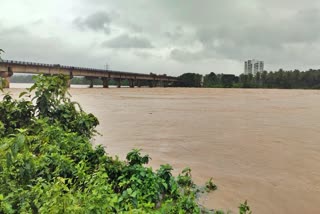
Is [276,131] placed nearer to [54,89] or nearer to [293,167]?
[293,167]

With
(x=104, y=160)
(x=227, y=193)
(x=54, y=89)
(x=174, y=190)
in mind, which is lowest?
(x=227, y=193)

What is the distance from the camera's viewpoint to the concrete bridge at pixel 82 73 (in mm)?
39156

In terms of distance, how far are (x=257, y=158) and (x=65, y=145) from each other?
13.1 ft

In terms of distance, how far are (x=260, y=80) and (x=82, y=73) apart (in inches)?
2211

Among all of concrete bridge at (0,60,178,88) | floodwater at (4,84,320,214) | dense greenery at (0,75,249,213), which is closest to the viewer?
dense greenery at (0,75,249,213)

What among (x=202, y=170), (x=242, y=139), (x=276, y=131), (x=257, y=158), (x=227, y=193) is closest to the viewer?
(x=227, y=193)

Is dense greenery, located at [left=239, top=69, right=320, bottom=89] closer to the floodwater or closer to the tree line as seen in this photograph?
the tree line

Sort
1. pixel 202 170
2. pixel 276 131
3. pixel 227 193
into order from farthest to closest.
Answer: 1. pixel 276 131
2. pixel 202 170
3. pixel 227 193

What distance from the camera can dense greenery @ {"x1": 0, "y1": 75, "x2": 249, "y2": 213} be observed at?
229cm

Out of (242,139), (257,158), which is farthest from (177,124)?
(257,158)

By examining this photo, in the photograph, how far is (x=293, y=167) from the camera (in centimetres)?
533

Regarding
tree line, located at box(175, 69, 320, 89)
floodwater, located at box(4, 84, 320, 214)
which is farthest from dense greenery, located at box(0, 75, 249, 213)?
tree line, located at box(175, 69, 320, 89)

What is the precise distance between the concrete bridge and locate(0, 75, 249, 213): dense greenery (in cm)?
819

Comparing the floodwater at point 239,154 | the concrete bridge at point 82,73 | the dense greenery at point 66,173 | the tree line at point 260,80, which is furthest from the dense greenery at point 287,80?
the dense greenery at point 66,173
